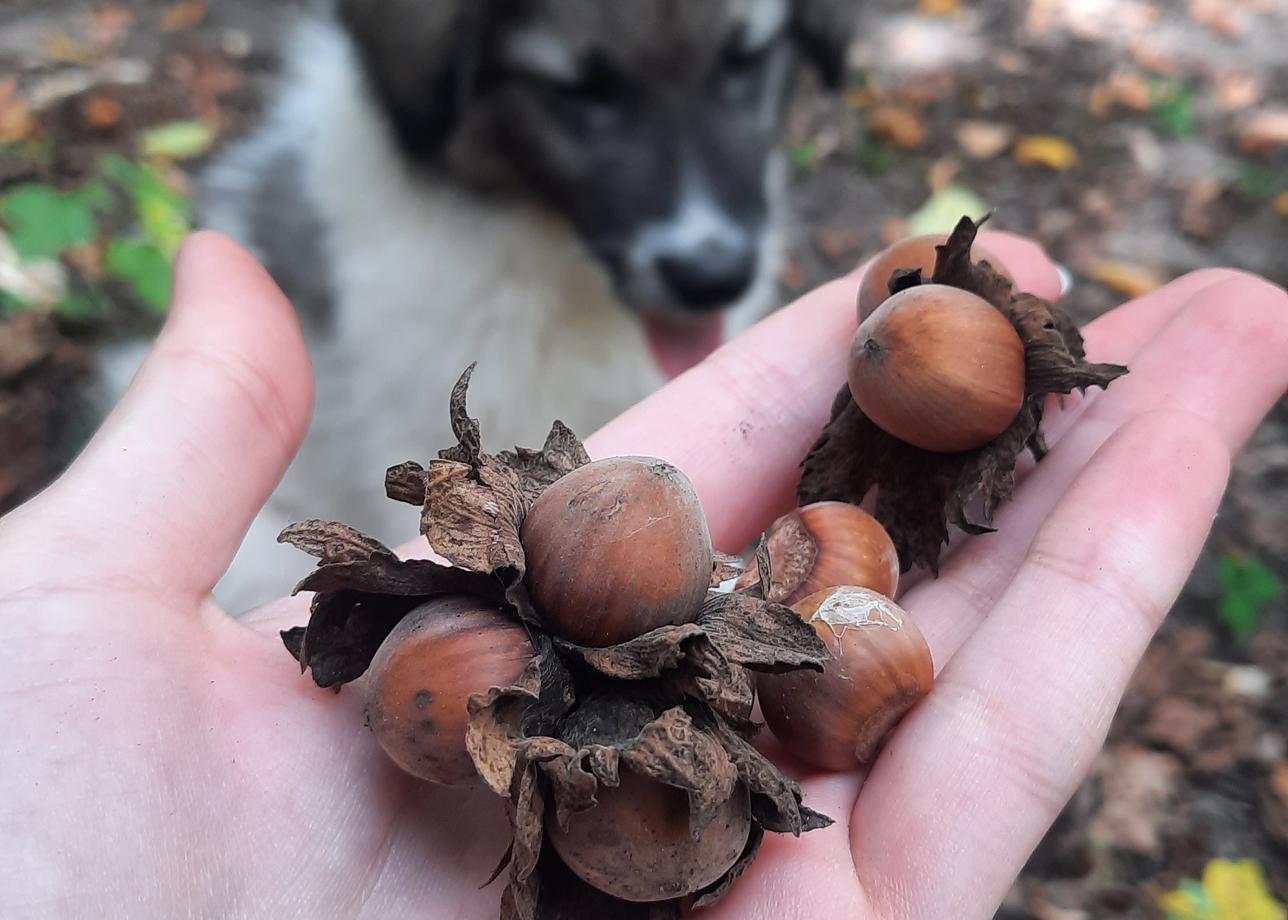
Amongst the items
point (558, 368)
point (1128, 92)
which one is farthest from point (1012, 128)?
point (558, 368)

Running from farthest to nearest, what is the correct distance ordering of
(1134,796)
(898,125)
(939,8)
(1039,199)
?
(939,8), (898,125), (1039,199), (1134,796)

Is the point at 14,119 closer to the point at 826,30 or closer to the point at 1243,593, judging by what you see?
the point at 826,30

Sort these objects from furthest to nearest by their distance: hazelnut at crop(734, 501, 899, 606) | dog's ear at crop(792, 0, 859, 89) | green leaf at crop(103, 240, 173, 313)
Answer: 1. green leaf at crop(103, 240, 173, 313)
2. dog's ear at crop(792, 0, 859, 89)
3. hazelnut at crop(734, 501, 899, 606)

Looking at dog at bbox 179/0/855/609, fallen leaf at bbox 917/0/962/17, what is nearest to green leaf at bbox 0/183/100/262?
dog at bbox 179/0/855/609

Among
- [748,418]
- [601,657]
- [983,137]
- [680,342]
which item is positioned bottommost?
[983,137]

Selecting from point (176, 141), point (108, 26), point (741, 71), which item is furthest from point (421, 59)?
point (108, 26)

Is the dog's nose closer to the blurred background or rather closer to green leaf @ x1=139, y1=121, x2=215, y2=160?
the blurred background

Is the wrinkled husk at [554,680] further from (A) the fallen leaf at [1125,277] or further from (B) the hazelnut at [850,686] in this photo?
(A) the fallen leaf at [1125,277]

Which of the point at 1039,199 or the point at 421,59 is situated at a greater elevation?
the point at 421,59
